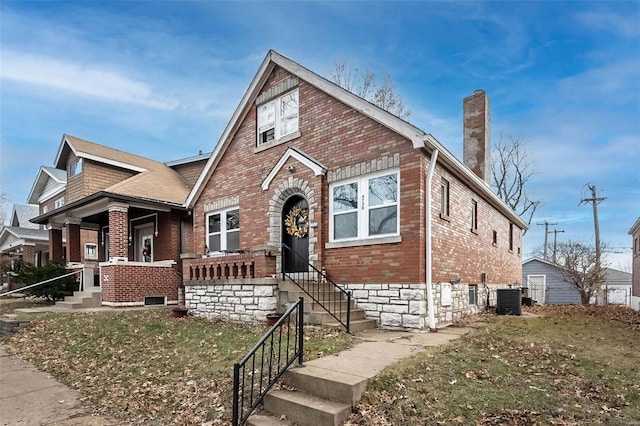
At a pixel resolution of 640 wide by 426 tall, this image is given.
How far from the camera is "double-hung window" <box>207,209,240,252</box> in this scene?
13031 millimetres

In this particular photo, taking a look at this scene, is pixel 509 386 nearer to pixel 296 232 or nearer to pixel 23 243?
pixel 296 232

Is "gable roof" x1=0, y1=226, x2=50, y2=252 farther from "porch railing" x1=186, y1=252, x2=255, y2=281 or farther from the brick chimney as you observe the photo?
the brick chimney

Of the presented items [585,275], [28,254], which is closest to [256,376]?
[585,275]

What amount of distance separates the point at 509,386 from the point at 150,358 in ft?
19.0

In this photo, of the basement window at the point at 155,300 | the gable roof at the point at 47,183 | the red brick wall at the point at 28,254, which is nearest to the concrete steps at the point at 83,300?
the basement window at the point at 155,300

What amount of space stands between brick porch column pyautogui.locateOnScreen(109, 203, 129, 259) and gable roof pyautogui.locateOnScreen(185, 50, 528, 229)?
2.34 metres

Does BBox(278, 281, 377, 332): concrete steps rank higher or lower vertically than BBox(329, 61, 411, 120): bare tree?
lower

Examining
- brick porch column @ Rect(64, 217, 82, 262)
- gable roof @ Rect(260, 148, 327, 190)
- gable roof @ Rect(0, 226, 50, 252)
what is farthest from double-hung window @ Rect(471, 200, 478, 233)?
gable roof @ Rect(0, 226, 50, 252)

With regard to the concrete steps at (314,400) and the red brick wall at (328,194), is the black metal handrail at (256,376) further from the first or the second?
the red brick wall at (328,194)

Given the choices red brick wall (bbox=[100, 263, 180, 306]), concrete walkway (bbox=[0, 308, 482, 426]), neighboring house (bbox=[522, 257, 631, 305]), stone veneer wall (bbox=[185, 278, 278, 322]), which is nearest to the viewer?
concrete walkway (bbox=[0, 308, 482, 426])

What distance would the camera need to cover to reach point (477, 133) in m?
14.8

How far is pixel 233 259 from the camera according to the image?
34.6 feet

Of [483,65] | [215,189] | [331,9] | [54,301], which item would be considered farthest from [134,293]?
[483,65]

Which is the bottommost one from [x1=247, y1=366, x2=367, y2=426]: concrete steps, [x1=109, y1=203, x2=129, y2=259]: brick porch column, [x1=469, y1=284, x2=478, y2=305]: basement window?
[x1=469, y1=284, x2=478, y2=305]: basement window
